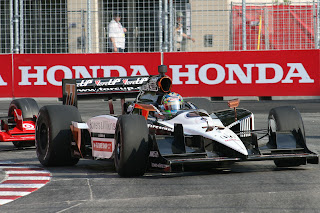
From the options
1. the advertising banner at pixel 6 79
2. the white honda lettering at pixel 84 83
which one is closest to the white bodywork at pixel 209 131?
the white honda lettering at pixel 84 83

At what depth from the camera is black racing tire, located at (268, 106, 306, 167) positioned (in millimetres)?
8398

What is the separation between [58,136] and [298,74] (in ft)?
34.0

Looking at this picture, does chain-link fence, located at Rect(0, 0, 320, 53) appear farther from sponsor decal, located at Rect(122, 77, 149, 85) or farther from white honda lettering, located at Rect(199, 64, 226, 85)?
sponsor decal, located at Rect(122, 77, 149, 85)

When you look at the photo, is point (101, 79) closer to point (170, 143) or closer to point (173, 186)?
point (170, 143)

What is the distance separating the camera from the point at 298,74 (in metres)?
18.3

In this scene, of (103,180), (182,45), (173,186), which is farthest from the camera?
(182,45)

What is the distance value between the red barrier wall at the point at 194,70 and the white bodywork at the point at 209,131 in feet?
31.7

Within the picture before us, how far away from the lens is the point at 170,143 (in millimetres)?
7941

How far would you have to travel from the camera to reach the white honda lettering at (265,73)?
18.3 metres

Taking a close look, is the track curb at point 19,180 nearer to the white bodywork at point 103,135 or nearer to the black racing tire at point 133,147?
the white bodywork at point 103,135

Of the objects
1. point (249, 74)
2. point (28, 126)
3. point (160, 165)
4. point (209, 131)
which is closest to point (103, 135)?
point (160, 165)

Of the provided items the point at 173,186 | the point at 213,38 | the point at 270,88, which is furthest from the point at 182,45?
the point at 173,186

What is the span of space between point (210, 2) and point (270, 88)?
3502mm

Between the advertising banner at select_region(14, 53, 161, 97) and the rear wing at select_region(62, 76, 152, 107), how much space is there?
803 centimetres
